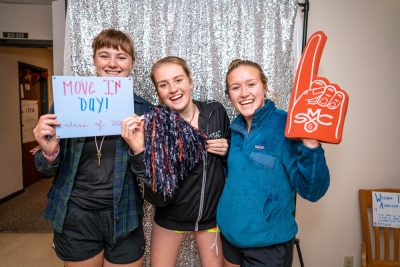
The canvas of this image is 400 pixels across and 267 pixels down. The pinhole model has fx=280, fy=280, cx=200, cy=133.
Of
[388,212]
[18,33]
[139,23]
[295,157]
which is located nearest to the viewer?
[295,157]

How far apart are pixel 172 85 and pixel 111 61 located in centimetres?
27

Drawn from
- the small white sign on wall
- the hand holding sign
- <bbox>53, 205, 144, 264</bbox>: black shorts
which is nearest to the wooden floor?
<bbox>53, 205, 144, 264</bbox>: black shorts

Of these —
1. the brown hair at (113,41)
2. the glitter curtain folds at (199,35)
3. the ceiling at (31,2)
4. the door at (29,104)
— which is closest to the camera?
the brown hair at (113,41)

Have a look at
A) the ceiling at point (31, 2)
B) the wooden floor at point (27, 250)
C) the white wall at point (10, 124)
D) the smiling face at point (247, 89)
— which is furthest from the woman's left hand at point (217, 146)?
the white wall at point (10, 124)

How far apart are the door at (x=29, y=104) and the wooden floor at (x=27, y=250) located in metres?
1.75

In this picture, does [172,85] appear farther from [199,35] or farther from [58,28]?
[58,28]

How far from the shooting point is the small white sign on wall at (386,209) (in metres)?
1.75

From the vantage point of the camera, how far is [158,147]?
1081mm

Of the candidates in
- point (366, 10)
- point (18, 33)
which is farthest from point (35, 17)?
point (366, 10)

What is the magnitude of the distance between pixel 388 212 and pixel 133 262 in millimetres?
1569

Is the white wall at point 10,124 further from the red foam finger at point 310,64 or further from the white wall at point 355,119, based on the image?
the red foam finger at point 310,64

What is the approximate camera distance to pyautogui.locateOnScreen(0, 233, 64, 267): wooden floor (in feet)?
7.44

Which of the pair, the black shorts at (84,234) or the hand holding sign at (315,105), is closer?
the hand holding sign at (315,105)

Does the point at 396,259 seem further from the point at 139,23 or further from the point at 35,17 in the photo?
the point at 35,17
